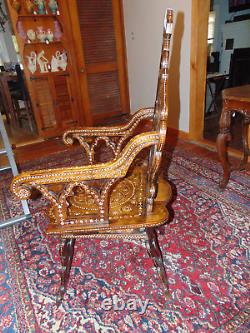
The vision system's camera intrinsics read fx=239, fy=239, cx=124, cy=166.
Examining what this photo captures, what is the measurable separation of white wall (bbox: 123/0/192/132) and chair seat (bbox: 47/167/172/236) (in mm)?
1906

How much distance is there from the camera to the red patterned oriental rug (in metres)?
1.01

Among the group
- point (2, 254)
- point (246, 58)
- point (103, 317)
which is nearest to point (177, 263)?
point (103, 317)

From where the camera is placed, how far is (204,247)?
1.34 metres

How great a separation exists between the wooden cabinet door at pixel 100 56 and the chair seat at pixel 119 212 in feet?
8.77

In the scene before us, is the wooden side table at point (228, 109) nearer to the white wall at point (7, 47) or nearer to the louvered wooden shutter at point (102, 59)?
the louvered wooden shutter at point (102, 59)

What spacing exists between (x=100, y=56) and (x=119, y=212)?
3.11 m

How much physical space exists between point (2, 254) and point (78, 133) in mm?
856

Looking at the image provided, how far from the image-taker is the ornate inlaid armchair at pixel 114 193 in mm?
855

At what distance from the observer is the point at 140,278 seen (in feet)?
3.92

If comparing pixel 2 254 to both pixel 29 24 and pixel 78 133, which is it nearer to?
pixel 78 133

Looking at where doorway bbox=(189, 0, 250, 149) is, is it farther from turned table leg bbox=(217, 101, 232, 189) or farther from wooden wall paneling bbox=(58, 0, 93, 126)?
wooden wall paneling bbox=(58, 0, 93, 126)

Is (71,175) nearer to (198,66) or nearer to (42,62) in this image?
(198,66)

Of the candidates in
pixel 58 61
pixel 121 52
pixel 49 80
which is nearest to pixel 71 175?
pixel 49 80

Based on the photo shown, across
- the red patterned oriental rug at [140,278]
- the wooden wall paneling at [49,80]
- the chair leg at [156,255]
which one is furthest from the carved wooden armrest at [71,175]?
the wooden wall paneling at [49,80]
